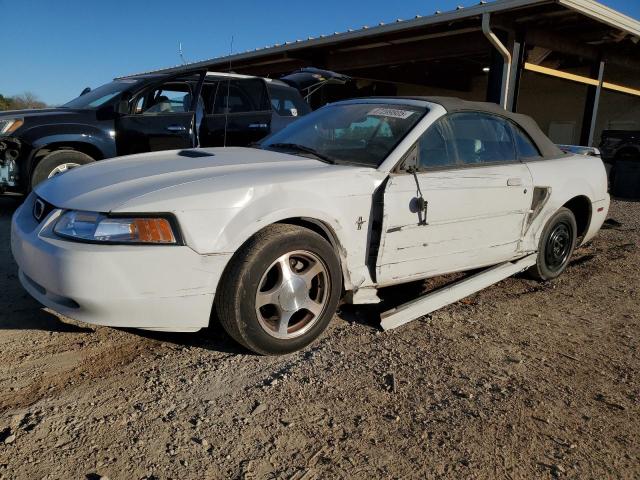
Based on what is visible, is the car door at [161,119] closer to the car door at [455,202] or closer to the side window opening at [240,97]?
the side window opening at [240,97]

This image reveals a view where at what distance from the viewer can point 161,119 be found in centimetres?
595

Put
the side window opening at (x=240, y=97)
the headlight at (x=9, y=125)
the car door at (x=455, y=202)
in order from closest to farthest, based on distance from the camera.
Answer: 1. the car door at (x=455, y=202)
2. the headlight at (x=9, y=125)
3. the side window opening at (x=240, y=97)

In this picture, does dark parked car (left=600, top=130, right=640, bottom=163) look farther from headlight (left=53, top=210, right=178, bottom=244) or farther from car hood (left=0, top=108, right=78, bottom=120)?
headlight (left=53, top=210, right=178, bottom=244)

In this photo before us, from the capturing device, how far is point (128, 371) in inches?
103

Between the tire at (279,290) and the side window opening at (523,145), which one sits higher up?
the side window opening at (523,145)

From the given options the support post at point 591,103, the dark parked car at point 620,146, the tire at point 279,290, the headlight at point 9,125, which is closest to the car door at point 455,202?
the tire at point 279,290

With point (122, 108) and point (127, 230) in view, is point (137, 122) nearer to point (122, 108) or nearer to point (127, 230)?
point (122, 108)

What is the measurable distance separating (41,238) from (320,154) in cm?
172

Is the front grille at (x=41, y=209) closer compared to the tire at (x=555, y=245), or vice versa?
the front grille at (x=41, y=209)

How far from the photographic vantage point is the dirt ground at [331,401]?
200 cm

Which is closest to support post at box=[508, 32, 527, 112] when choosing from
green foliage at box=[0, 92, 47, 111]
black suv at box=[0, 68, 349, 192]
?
Answer: black suv at box=[0, 68, 349, 192]

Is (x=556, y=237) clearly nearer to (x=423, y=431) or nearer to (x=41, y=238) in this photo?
(x=423, y=431)

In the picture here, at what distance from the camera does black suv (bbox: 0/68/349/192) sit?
5594 mm

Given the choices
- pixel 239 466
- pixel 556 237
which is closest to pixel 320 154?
pixel 239 466
